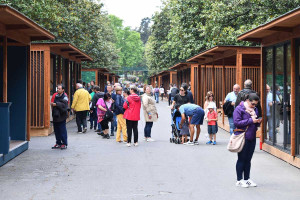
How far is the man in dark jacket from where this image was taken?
1279 cm

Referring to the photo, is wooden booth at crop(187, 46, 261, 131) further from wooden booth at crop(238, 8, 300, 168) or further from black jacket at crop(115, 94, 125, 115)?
wooden booth at crop(238, 8, 300, 168)

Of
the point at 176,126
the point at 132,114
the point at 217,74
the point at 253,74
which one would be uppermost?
the point at 217,74

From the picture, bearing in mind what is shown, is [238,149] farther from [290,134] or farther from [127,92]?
[127,92]

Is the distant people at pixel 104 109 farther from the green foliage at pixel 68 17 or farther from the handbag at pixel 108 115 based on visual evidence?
the green foliage at pixel 68 17

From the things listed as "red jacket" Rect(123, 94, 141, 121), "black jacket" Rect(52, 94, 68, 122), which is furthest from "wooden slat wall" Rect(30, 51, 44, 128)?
"red jacket" Rect(123, 94, 141, 121)

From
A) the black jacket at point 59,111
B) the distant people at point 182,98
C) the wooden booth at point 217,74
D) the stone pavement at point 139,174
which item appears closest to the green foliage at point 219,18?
the wooden booth at point 217,74

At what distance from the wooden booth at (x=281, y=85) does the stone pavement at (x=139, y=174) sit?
406mm

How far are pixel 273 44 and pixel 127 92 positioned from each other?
520 cm

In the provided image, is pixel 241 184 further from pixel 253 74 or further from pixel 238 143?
pixel 253 74

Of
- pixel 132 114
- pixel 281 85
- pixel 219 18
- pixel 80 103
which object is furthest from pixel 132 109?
pixel 219 18

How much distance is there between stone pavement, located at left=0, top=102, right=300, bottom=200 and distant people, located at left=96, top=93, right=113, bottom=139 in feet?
7.12

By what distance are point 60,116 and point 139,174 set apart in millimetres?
4371

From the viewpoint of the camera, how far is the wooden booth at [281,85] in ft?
34.3

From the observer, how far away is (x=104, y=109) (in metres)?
15.9
